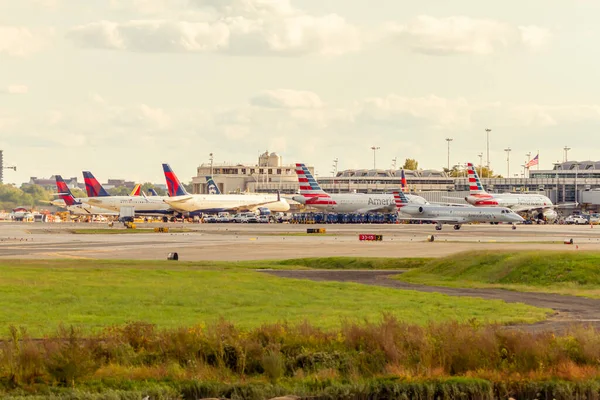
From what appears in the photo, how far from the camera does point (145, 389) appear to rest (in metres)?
22.0

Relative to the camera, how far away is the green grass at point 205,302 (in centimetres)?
3145

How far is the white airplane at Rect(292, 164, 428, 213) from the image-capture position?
600 ft

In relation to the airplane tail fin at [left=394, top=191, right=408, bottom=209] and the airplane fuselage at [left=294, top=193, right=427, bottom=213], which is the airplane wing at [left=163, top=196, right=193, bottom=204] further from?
the airplane tail fin at [left=394, top=191, right=408, bottom=209]

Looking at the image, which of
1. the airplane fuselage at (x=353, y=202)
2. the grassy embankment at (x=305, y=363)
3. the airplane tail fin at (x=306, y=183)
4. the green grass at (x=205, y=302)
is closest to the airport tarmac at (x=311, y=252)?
the green grass at (x=205, y=302)

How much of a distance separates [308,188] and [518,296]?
142 meters

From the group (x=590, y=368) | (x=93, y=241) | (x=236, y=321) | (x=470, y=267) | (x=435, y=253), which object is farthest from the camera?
(x=93, y=241)

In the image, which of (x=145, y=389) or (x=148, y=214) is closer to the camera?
(x=145, y=389)

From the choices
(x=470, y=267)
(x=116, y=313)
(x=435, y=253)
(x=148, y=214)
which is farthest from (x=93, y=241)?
(x=148, y=214)

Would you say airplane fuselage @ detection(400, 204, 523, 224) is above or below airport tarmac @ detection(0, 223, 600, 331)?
above

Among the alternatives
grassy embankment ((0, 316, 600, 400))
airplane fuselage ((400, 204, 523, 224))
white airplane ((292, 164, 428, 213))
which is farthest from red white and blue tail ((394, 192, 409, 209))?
grassy embankment ((0, 316, 600, 400))

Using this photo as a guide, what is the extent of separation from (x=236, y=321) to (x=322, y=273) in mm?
24393

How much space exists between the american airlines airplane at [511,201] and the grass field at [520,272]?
128896 mm

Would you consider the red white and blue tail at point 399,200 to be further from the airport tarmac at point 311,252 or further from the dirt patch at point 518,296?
the dirt patch at point 518,296

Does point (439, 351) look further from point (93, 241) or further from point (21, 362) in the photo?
point (93, 241)
